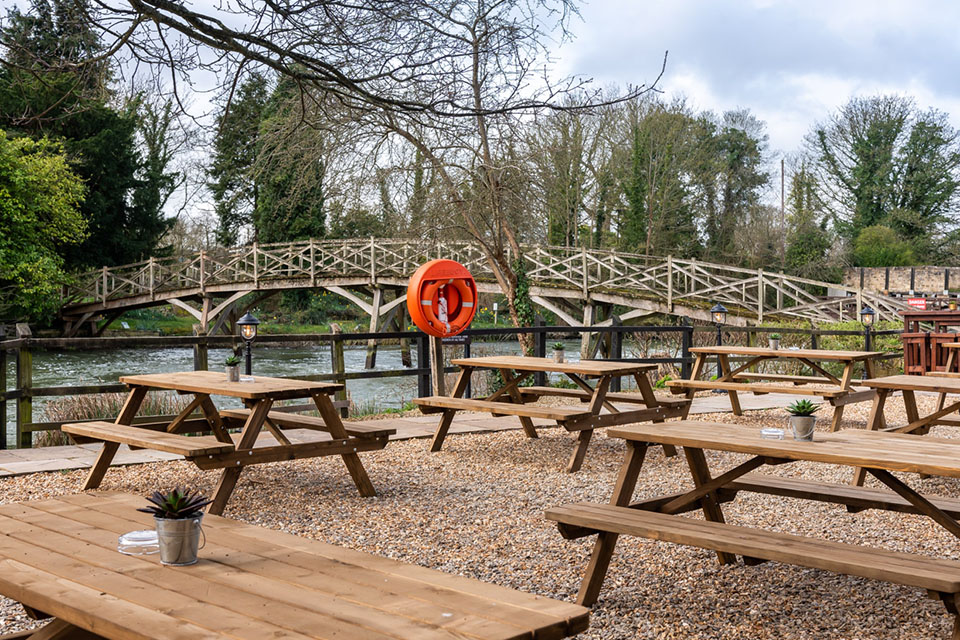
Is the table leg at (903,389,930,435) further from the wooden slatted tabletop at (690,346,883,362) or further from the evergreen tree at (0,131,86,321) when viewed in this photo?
the evergreen tree at (0,131,86,321)

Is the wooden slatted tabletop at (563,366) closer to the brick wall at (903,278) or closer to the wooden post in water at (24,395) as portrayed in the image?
the wooden post in water at (24,395)

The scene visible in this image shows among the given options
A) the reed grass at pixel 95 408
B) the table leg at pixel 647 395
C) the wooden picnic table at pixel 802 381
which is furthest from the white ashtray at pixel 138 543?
the reed grass at pixel 95 408

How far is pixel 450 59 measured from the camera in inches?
184

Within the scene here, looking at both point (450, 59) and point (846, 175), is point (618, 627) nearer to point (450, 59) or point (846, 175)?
point (450, 59)

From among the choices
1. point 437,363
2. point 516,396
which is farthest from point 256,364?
point 516,396

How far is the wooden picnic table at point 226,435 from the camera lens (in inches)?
191

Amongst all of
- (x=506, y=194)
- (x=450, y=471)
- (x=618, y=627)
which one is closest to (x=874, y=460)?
(x=618, y=627)

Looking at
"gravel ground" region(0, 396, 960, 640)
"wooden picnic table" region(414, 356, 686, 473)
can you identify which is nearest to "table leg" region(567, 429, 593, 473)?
"wooden picnic table" region(414, 356, 686, 473)

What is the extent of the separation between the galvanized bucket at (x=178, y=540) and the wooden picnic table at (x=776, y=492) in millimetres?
1490

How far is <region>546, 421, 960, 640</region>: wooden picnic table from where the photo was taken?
2.81 metres

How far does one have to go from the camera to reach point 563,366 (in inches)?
273

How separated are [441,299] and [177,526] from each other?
7.34 metres

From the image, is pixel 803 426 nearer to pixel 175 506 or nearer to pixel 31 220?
pixel 175 506

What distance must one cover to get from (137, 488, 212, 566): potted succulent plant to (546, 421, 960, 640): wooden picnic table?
149cm
